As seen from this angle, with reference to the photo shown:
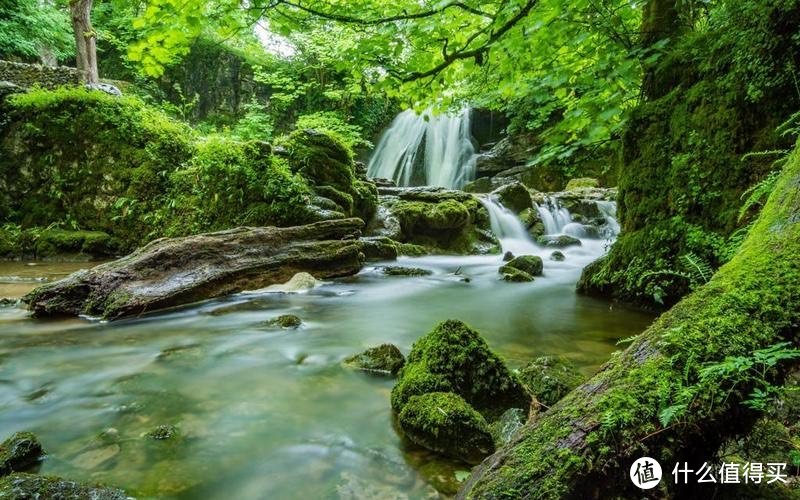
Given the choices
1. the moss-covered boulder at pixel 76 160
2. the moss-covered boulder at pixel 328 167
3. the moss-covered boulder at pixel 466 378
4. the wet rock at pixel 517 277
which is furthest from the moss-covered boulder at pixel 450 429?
the moss-covered boulder at pixel 76 160

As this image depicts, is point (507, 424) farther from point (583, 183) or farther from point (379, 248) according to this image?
point (583, 183)

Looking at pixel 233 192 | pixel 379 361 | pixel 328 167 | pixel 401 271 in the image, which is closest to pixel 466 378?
pixel 379 361

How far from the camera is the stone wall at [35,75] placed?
14.5m

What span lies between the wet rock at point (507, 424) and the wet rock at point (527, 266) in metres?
6.07

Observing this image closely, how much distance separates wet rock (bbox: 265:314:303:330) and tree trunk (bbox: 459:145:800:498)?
387cm

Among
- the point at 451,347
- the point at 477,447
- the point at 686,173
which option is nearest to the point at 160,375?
the point at 451,347

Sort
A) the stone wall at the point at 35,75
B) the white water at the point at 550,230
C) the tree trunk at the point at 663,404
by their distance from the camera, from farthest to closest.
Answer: the stone wall at the point at 35,75, the white water at the point at 550,230, the tree trunk at the point at 663,404

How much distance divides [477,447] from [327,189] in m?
8.11

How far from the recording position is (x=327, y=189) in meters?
9.75

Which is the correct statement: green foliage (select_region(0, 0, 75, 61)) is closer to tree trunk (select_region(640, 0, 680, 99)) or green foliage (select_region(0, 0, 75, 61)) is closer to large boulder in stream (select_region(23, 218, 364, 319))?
large boulder in stream (select_region(23, 218, 364, 319))

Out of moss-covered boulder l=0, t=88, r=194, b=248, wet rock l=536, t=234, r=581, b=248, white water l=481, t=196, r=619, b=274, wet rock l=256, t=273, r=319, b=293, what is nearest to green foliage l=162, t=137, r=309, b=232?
moss-covered boulder l=0, t=88, r=194, b=248

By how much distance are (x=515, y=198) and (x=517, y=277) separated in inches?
252

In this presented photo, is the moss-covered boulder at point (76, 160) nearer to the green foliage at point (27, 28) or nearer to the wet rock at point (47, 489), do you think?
the wet rock at point (47, 489)

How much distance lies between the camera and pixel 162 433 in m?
2.51
